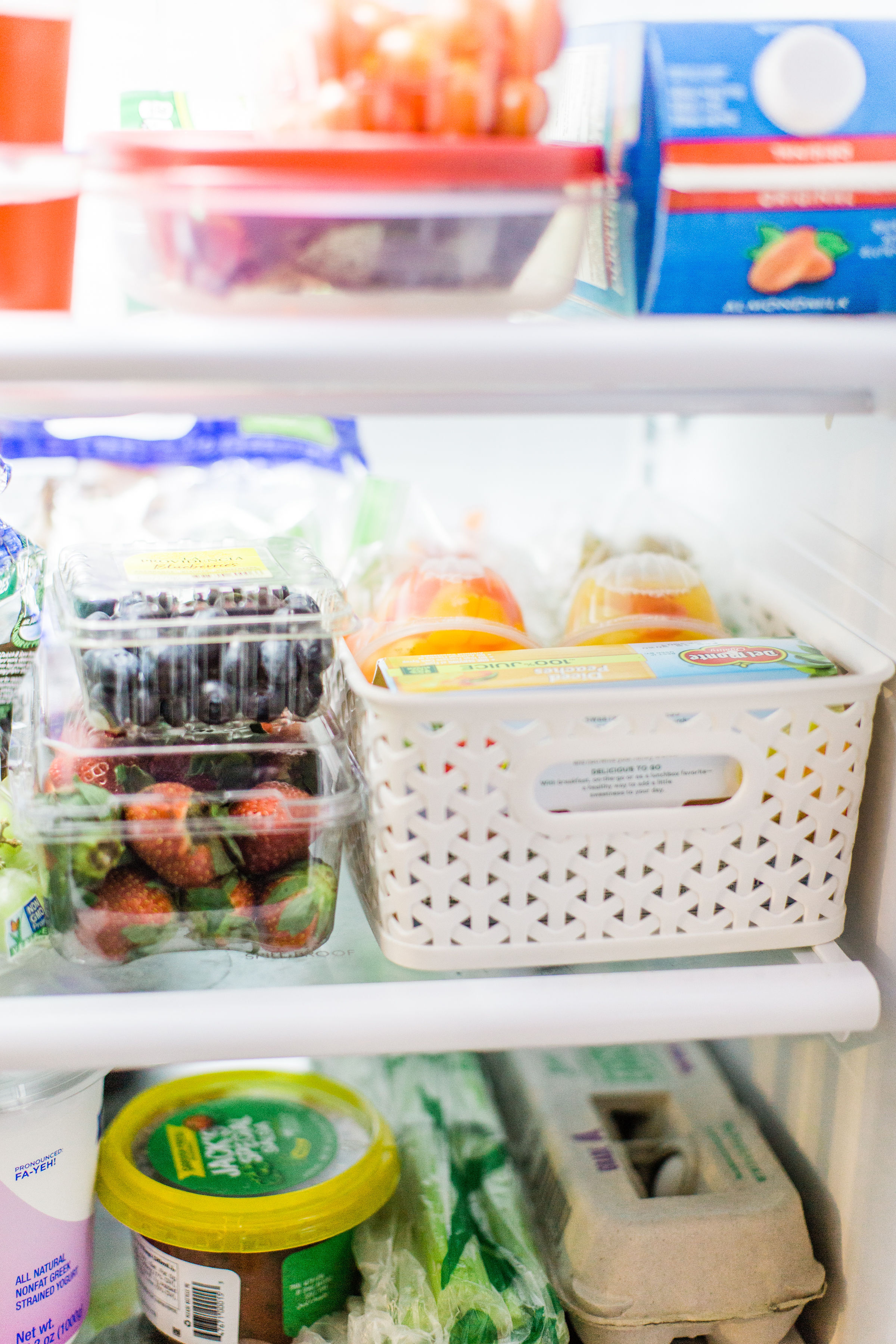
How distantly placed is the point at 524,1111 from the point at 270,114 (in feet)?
2.84

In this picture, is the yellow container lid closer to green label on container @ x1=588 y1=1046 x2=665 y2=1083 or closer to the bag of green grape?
the bag of green grape

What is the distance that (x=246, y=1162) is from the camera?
0.93 m

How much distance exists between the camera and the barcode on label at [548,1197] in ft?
3.06

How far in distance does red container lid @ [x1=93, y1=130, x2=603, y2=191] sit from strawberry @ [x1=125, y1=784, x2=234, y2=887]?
0.38m

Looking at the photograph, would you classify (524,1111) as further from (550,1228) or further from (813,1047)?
(813,1047)

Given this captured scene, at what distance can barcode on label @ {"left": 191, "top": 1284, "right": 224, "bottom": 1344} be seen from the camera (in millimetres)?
865

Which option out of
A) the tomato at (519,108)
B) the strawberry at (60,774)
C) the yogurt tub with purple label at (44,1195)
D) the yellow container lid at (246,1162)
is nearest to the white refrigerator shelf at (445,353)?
the tomato at (519,108)

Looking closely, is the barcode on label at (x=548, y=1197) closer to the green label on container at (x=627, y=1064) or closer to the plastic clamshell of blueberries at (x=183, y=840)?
the green label on container at (x=627, y=1064)

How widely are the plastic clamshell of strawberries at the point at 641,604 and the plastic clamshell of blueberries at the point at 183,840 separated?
0.86 ft

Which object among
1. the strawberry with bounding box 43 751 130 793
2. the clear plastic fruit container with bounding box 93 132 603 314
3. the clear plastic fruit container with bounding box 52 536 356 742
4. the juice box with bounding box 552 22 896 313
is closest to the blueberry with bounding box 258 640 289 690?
the clear plastic fruit container with bounding box 52 536 356 742

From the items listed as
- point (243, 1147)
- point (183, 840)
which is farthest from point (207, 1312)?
point (183, 840)

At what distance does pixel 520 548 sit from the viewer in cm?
116

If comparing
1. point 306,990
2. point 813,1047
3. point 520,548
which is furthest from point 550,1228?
point 520,548

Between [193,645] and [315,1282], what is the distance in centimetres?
52
